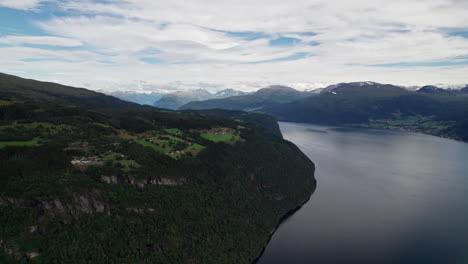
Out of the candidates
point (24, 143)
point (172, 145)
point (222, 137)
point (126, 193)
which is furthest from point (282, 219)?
point (24, 143)

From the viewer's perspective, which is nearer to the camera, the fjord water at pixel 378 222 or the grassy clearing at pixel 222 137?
the fjord water at pixel 378 222

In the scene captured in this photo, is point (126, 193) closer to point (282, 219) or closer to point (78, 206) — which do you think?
point (78, 206)

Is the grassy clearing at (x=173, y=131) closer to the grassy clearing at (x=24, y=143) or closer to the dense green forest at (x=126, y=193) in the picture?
the dense green forest at (x=126, y=193)

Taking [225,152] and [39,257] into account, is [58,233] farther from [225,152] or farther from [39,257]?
[225,152]

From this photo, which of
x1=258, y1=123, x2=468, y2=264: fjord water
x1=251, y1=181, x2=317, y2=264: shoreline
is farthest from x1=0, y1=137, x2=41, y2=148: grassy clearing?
x1=258, y1=123, x2=468, y2=264: fjord water

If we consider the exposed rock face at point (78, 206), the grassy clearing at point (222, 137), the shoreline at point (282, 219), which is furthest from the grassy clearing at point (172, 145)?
the shoreline at point (282, 219)

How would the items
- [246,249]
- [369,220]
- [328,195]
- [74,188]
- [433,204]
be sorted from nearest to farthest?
[74,188], [246,249], [369,220], [433,204], [328,195]

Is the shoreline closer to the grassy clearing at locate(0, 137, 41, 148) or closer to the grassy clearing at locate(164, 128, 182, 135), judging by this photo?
the grassy clearing at locate(164, 128, 182, 135)

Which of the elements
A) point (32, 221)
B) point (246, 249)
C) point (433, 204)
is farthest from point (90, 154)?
point (433, 204)

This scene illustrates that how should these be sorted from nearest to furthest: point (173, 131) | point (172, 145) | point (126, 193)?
point (126, 193)
point (172, 145)
point (173, 131)
